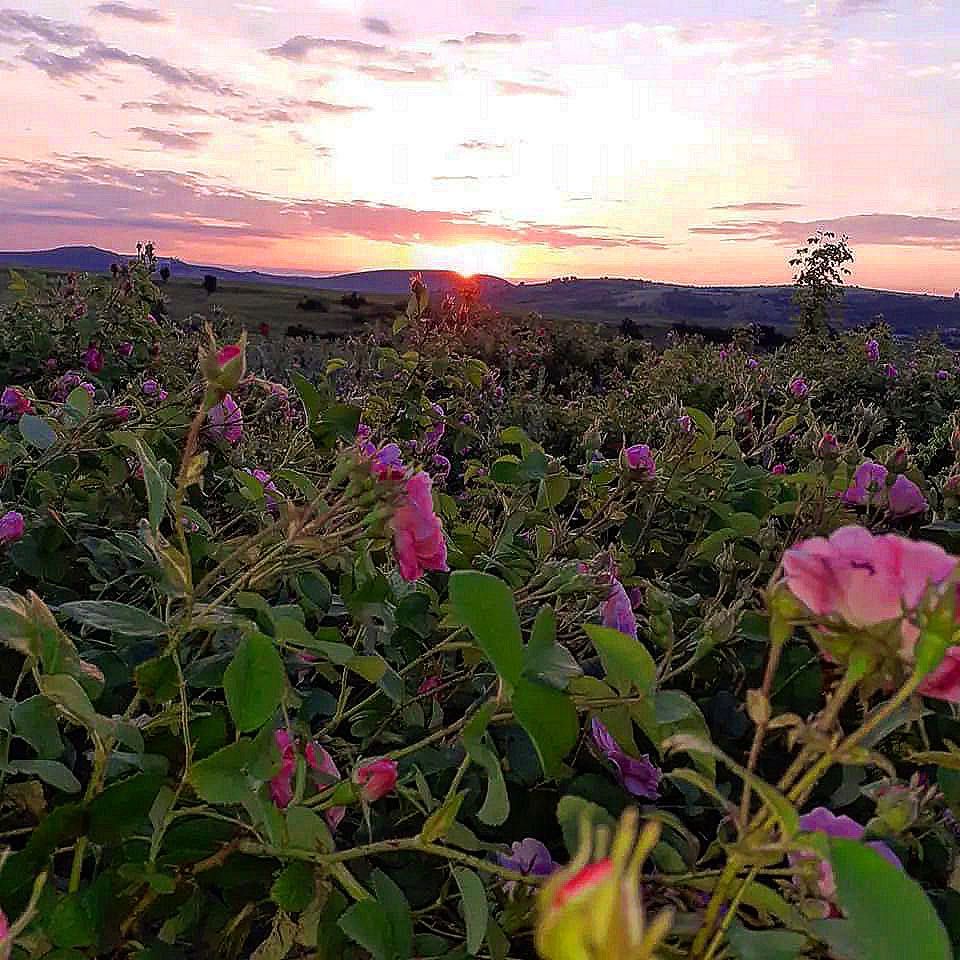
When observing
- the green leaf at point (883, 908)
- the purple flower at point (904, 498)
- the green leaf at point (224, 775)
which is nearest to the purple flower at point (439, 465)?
the purple flower at point (904, 498)

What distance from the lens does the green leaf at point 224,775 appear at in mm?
794

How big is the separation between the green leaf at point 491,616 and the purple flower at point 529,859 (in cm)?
25

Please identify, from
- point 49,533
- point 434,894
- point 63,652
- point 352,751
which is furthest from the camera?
point 49,533

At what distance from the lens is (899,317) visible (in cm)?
4912

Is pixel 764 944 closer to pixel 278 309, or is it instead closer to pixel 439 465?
pixel 439 465

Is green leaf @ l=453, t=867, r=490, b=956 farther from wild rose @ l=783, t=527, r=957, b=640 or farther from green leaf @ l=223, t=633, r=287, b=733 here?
wild rose @ l=783, t=527, r=957, b=640

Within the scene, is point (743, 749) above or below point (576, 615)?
below

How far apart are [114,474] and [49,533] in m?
0.24

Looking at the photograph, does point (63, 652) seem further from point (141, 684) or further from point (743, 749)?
point (743, 749)

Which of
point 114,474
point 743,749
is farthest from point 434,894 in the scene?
point 114,474

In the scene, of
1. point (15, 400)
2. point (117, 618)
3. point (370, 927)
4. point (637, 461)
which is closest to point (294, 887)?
point (370, 927)

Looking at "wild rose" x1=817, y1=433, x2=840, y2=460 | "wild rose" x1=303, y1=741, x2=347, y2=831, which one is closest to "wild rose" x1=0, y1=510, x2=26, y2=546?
"wild rose" x1=303, y1=741, x2=347, y2=831

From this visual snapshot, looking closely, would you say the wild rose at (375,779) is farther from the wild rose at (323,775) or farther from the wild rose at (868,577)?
the wild rose at (868,577)

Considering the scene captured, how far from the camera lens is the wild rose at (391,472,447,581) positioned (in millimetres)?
987
